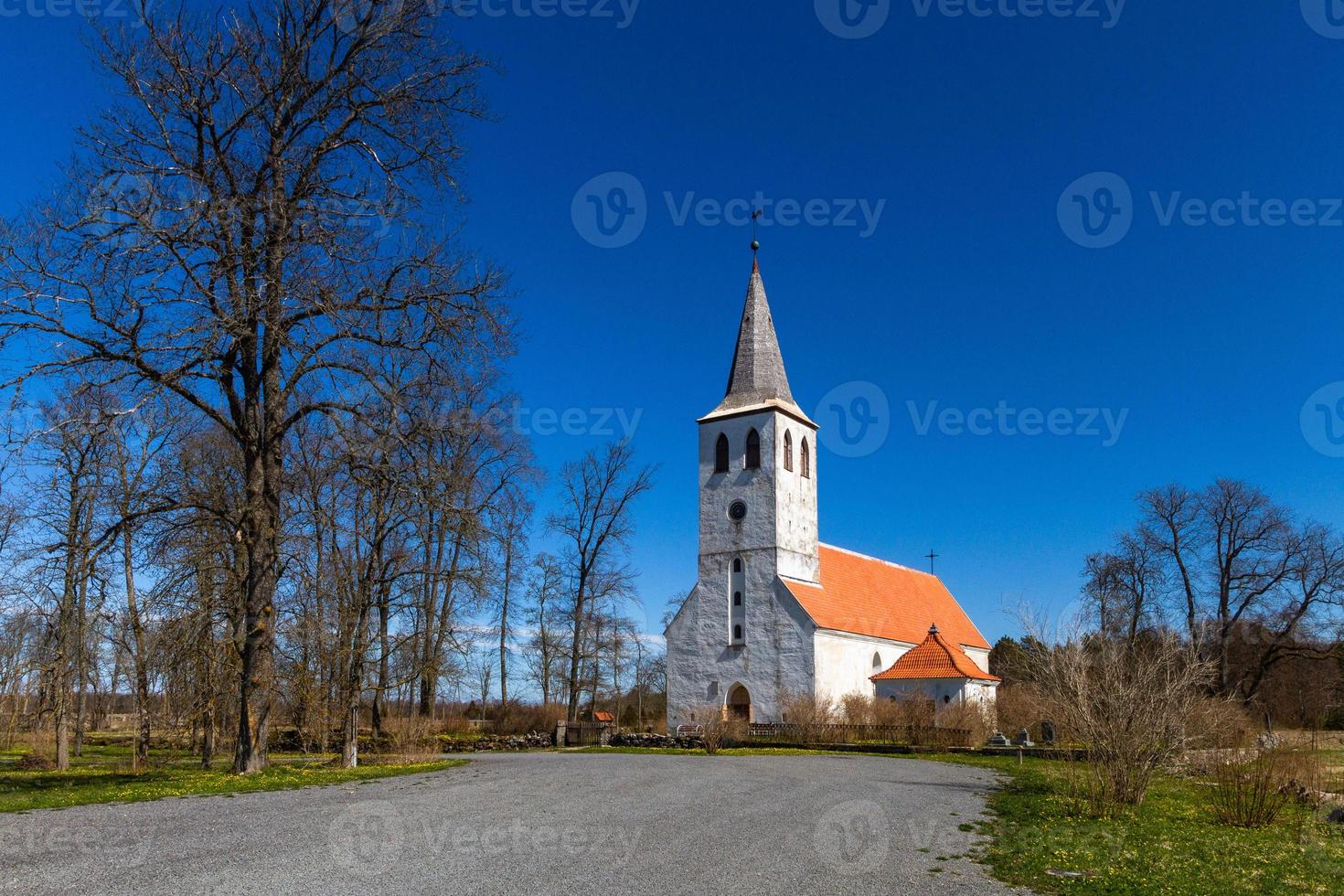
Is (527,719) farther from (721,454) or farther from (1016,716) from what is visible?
(1016,716)

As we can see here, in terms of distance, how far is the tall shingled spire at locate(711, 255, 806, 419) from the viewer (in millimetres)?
43062

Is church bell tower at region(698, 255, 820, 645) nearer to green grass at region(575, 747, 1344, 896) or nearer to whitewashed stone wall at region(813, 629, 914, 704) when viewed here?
whitewashed stone wall at region(813, 629, 914, 704)

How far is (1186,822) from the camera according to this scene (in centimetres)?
1324

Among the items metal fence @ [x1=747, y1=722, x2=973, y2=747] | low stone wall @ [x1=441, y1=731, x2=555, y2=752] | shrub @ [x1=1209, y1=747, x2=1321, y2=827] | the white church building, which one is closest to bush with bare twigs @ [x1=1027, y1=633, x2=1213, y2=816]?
shrub @ [x1=1209, y1=747, x2=1321, y2=827]

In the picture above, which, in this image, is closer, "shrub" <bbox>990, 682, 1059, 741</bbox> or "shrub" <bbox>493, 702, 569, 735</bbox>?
"shrub" <bbox>990, 682, 1059, 741</bbox>

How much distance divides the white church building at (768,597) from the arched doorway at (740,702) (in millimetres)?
53

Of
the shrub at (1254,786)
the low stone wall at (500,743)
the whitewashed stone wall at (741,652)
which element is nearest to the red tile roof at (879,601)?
the whitewashed stone wall at (741,652)

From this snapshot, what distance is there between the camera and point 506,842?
10.8 meters

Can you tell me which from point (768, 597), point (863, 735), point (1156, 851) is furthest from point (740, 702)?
point (1156, 851)

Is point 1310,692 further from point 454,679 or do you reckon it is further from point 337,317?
point 337,317

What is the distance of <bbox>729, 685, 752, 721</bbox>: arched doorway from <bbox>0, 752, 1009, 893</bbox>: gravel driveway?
2276 centimetres

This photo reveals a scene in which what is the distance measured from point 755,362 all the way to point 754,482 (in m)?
5.81

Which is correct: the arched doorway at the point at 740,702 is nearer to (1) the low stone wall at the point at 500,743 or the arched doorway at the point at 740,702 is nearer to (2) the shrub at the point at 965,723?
(1) the low stone wall at the point at 500,743

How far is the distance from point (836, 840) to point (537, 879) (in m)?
4.11
